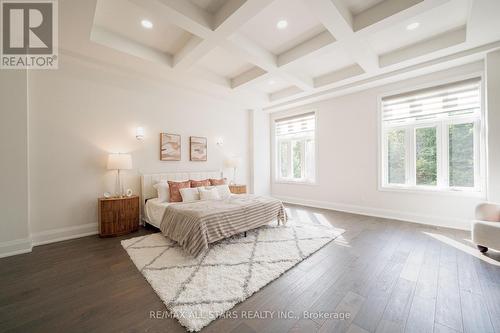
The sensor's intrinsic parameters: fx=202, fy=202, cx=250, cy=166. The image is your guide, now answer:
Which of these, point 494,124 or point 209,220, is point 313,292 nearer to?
point 209,220

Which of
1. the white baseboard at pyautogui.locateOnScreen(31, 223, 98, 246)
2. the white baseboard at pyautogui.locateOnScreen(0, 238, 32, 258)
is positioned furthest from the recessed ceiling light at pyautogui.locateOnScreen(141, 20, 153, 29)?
the white baseboard at pyautogui.locateOnScreen(0, 238, 32, 258)

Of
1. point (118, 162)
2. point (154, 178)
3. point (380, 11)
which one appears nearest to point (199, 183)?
point (154, 178)

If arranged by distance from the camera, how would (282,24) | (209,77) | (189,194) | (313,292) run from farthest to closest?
(209,77)
(189,194)
(282,24)
(313,292)

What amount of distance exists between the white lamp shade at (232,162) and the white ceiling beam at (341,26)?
3537 millimetres

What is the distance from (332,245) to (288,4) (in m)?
3.42

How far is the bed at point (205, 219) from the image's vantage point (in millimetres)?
2736

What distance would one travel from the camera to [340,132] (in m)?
5.27

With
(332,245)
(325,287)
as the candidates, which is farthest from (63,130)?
(332,245)

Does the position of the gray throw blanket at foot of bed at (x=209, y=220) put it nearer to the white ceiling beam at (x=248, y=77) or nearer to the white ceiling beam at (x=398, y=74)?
the white ceiling beam at (x=248, y=77)

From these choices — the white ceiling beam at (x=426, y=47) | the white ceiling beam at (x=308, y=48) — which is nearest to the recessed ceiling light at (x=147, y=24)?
the white ceiling beam at (x=308, y=48)

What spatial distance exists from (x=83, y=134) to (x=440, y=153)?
674cm

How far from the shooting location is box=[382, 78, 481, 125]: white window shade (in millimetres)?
3670

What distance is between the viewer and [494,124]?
3.21m

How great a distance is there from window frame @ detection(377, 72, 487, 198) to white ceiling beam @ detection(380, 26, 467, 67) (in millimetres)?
892
